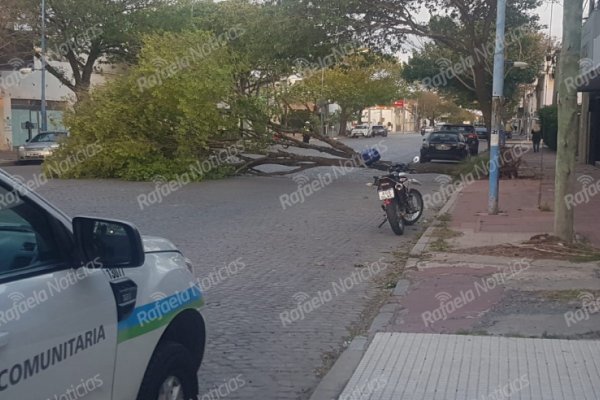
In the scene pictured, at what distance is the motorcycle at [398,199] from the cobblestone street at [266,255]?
11.4 inches

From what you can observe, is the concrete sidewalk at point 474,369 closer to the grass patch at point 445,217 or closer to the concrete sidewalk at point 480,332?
the concrete sidewalk at point 480,332

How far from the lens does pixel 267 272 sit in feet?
31.3

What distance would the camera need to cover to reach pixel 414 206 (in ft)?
44.5

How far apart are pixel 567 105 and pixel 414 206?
3.90 m

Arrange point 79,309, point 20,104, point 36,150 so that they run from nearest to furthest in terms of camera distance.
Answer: point 79,309 → point 36,150 → point 20,104

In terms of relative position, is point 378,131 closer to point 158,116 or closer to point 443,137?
point 443,137

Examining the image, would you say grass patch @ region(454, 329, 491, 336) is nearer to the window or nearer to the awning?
the window

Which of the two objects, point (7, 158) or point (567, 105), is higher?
point (567, 105)

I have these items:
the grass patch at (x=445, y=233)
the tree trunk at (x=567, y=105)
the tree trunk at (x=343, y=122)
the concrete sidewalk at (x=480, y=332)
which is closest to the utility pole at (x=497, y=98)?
the grass patch at (x=445, y=233)

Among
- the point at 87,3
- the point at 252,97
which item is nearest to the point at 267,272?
the point at 252,97

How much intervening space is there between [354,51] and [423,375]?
799 inches

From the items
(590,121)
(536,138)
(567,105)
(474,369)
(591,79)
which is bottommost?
(474,369)

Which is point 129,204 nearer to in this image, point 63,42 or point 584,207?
point 584,207

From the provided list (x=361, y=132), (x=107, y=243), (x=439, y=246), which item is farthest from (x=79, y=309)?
(x=361, y=132)
